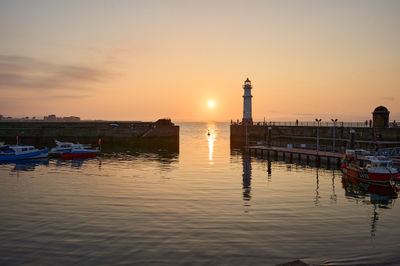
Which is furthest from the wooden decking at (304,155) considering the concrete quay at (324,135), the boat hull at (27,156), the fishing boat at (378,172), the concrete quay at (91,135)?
the boat hull at (27,156)

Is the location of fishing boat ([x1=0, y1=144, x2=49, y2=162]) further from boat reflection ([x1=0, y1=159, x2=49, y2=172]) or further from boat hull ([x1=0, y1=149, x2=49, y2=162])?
boat reflection ([x1=0, y1=159, x2=49, y2=172])

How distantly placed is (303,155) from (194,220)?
39.9 m

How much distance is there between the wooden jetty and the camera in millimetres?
51188

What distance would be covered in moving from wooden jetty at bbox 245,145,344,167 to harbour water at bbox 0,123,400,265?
1233 cm

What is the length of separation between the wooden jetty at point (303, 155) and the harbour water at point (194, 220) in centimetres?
1233

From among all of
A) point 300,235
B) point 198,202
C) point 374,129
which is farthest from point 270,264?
point 374,129

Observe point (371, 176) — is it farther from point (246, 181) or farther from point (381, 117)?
point (381, 117)

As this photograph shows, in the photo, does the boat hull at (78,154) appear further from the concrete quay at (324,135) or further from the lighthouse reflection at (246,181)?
the concrete quay at (324,135)

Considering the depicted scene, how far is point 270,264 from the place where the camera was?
1474 centimetres

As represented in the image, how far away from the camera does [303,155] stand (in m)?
56.8

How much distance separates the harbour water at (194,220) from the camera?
1580 cm

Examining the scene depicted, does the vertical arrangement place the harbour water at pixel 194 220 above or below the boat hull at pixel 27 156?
below

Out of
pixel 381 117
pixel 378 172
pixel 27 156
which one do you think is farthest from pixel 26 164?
pixel 381 117

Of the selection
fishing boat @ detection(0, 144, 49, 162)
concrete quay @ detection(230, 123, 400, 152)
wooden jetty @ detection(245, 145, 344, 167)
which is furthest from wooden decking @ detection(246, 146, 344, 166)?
fishing boat @ detection(0, 144, 49, 162)
